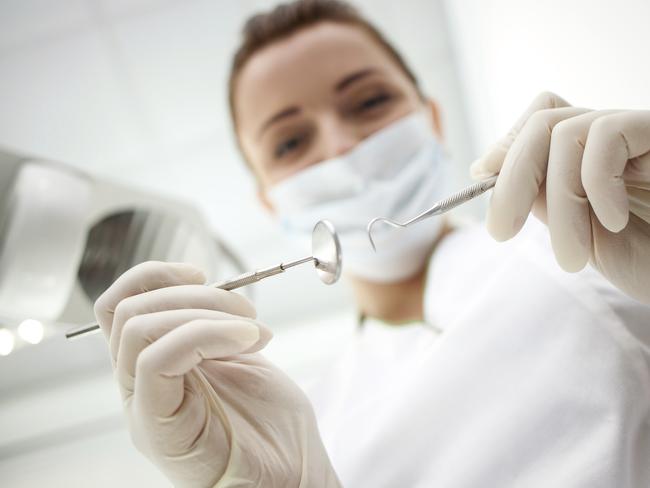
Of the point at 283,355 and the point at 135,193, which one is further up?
the point at 135,193

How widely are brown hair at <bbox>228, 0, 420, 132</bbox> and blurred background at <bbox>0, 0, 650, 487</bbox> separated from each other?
0.77 ft

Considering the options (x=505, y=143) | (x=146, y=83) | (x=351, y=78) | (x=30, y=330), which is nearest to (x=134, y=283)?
(x=30, y=330)

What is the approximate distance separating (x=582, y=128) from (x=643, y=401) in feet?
1.34

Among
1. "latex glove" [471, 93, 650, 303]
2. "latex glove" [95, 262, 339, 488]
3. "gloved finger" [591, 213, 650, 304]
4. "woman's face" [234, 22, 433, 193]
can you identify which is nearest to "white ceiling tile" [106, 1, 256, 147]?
"woman's face" [234, 22, 433, 193]

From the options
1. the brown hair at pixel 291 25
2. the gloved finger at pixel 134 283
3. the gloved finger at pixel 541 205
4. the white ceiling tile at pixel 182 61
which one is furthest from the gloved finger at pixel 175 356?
the white ceiling tile at pixel 182 61

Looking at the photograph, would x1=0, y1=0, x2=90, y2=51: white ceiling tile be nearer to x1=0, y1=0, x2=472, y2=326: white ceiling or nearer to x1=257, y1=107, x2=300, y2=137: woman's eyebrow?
x1=0, y1=0, x2=472, y2=326: white ceiling

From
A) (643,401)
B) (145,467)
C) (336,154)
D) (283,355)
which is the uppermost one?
(336,154)

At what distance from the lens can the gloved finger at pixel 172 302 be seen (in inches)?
26.9

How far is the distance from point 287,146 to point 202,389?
32.3 inches

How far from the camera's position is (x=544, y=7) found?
1003mm

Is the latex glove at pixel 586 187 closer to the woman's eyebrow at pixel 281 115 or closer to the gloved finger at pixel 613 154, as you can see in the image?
the gloved finger at pixel 613 154

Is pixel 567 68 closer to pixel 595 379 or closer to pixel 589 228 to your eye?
pixel 589 228

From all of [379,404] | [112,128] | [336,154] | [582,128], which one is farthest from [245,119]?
[582,128]

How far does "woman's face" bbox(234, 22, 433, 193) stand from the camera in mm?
1295
